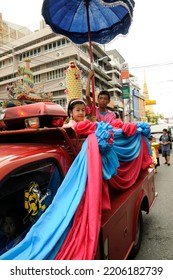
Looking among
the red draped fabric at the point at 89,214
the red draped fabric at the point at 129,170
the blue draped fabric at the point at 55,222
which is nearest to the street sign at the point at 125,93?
the red draped fabric at the point at 129,170

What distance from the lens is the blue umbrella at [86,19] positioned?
3.64 metres

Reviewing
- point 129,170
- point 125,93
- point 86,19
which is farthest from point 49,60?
point 129,170

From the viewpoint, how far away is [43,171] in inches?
72.3

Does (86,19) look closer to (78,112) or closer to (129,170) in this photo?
(78,112)

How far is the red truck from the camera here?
5.28 ft

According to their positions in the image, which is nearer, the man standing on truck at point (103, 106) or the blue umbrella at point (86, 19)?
the blue umbrella at point (86, 19)

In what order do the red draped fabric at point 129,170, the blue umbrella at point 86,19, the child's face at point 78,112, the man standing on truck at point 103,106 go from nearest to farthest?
the red draped fabric at point 129,170
the child's face at point 78,112
the blue umbrella at point 86,19
the man standing on truck at point 103,106

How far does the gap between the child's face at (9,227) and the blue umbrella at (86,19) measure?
9.76 ft

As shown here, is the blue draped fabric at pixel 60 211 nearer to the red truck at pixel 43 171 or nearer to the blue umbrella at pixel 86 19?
the red truck at pixel 43 171

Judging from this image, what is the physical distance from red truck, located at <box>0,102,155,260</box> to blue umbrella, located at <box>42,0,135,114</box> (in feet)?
6.75

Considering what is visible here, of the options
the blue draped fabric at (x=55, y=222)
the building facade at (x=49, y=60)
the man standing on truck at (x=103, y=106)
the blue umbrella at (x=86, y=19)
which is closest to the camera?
the blue draped fabric at (x=55, y=222)

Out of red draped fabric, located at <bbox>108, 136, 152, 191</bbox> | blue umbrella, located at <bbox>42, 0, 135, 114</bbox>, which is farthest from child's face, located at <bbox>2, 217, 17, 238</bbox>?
blue umbrella, located at <bbox>42, 0, 135, 114</bbox>

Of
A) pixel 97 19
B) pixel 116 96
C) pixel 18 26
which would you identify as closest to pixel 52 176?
pixel 97 19

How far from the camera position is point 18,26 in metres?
51.9
